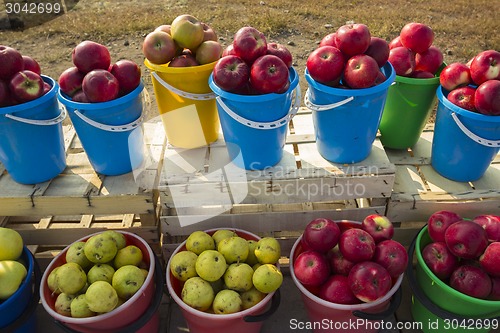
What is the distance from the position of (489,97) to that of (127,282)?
1.87 metres

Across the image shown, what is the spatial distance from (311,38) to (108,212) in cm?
443

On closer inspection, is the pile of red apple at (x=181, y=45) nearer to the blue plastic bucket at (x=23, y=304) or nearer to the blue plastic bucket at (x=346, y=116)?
the blue plastic bucket at (x=346, y=116)

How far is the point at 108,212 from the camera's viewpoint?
235 cm

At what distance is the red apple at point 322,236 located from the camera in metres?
2.10

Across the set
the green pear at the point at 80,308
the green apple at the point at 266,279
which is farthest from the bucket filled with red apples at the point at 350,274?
the green pear at the point at 80,308

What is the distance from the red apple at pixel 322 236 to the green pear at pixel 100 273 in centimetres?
96

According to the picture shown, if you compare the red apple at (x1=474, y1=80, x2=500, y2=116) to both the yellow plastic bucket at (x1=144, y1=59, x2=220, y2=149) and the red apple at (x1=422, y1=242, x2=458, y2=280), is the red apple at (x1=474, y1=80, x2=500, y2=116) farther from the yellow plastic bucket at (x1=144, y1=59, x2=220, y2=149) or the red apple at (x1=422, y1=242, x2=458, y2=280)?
the yellow plastic bucket at (x1=144, y1=59, x2=220, y2=149)

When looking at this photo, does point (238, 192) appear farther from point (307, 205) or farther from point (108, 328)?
point (108, 328)

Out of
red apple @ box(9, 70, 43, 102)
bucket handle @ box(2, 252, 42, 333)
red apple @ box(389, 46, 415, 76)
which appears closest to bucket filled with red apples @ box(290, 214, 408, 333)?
red apple @ box(389, 46, 415, 76)

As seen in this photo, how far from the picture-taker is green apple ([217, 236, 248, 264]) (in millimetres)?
2104

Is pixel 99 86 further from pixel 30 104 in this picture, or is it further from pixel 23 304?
pixel 23 304

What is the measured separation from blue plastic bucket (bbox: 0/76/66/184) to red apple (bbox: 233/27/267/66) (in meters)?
→ 0.96

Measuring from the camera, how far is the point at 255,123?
81.2 inches

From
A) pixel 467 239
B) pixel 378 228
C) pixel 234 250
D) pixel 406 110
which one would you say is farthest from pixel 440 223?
pixel 234 250
